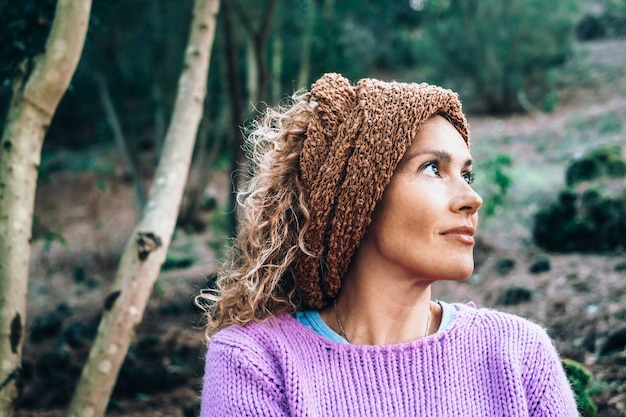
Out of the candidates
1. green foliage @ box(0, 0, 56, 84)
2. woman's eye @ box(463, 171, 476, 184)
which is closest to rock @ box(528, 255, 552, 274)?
woman's eye @ box(463, 171, 476, 184)

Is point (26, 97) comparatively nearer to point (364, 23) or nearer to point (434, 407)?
point (434, 407)

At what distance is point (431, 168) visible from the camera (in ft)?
6.86

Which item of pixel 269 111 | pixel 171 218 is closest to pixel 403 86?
pixel 269 111

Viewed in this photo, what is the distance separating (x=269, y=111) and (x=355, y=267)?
68cm

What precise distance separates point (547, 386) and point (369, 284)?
61cm

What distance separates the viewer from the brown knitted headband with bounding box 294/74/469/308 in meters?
1.97

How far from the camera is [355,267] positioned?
7.09 ft

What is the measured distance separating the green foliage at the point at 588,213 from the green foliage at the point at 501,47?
27.6 feet

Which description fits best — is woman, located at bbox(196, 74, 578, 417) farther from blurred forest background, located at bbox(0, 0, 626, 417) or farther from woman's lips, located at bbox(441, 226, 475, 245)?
blurred forest background, located at bbox(0, 0, 626, 417)

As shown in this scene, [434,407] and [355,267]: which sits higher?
[355,267]

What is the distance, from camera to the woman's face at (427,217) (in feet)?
6.49

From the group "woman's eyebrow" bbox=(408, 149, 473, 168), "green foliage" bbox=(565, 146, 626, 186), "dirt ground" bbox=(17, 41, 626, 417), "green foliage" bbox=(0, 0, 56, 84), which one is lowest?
"dirt ground" bbox=(17, 41, 626, 417)

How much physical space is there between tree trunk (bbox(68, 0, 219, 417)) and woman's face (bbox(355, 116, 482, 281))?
1.24 m

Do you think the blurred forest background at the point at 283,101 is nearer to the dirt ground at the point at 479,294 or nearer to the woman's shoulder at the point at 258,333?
the dirt ground at the point at 479,294
